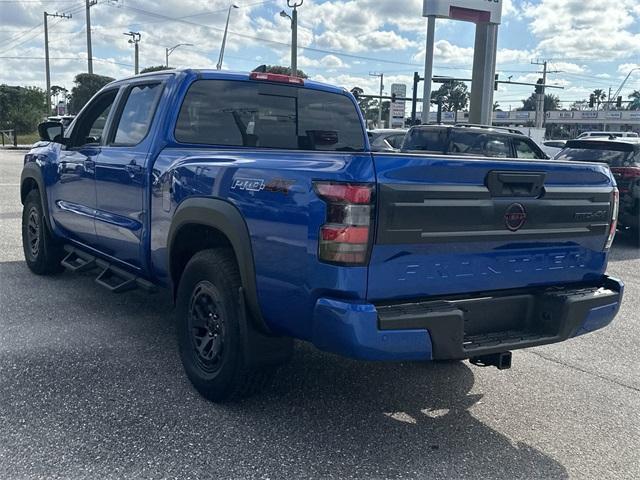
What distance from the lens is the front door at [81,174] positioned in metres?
5.28

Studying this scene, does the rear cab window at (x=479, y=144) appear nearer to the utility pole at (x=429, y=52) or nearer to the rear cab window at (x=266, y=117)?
the rear cab window at (x=266, y=117)

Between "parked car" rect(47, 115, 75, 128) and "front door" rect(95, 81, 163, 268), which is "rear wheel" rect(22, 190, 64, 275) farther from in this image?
"front door" rect(95, 81, 163, 268)

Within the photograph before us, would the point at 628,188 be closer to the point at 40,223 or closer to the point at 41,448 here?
the point at 40,223

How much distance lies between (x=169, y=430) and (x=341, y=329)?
48.4 inches

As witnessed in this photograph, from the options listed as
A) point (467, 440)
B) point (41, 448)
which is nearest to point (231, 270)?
point (41, 448)

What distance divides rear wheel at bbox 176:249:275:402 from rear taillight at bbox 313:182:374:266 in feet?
2.61

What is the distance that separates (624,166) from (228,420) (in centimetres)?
865

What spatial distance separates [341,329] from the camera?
2.86 metres

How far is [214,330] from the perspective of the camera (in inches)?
146

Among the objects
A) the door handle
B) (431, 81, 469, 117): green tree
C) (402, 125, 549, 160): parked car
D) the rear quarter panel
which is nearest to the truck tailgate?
the rear quarter panel

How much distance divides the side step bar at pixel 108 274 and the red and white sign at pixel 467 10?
18.0 meters

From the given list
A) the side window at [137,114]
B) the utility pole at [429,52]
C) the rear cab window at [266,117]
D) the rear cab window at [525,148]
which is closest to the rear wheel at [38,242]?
the side window at [137,114]

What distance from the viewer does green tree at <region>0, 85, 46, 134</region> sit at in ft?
165

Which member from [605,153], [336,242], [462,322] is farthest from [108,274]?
[605,153]
